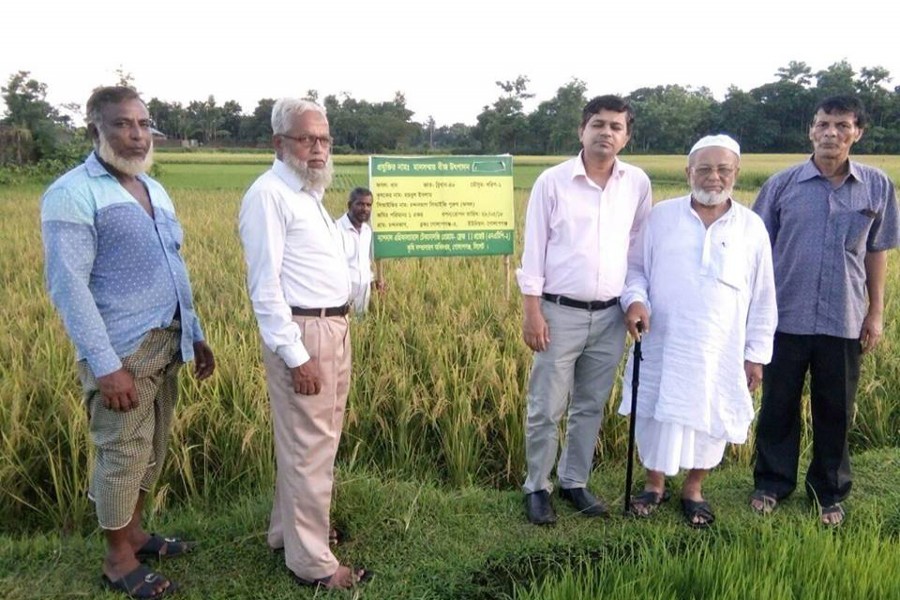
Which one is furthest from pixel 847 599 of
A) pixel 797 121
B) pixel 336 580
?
pixel 797 121

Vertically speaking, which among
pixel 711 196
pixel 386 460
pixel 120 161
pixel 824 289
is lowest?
pixel 386 460

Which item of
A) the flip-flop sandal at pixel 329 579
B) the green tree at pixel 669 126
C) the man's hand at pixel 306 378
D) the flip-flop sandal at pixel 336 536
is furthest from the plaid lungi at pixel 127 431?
the green tree at pixel 669 126

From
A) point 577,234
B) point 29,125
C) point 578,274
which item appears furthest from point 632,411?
point 29,125

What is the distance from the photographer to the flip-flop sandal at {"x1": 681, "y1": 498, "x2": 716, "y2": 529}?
9.00 feet

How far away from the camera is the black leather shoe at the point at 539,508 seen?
8.87ft

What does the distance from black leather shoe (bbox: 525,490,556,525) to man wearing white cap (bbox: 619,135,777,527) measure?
38cm

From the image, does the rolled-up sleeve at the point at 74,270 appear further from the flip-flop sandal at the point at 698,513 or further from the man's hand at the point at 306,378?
the flip-flop sandal at the point at 698,513

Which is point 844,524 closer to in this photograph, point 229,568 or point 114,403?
point 229,568

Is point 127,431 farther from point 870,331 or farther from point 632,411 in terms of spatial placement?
point 870,331

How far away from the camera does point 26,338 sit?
3.98 m

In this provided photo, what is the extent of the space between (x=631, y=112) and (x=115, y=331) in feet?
6.52

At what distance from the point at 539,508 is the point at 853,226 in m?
1.71

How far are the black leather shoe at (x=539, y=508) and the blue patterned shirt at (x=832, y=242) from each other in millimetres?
1259

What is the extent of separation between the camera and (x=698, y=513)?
9.11 feet
